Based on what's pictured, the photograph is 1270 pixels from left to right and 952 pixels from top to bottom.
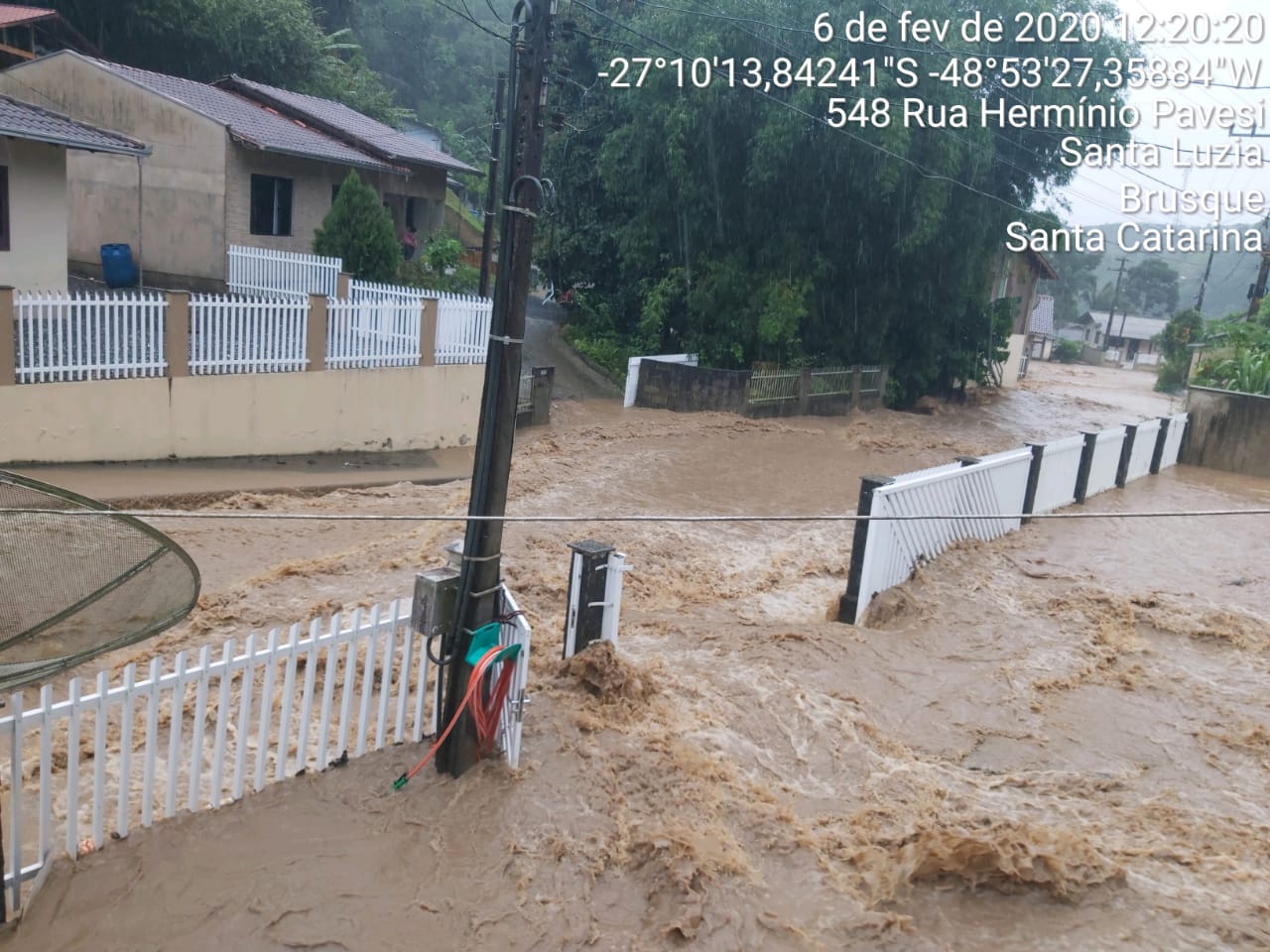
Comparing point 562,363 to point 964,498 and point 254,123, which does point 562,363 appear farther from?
point 964,498

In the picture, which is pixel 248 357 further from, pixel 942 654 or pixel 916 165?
pixel 916 165

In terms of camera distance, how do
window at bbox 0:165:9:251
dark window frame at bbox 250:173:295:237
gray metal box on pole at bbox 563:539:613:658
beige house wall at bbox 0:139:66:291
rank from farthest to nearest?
dark window frame at bbox 250:173:295:237 < beige house wall at bbox 0:139:66:291 < window at bbox 0:165:9:251 < gray metal box on pole at bbox 563:539:613:658

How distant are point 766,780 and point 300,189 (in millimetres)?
19641

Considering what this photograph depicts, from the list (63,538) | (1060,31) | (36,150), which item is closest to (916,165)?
(1060,31)

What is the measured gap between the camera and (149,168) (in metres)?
20.4

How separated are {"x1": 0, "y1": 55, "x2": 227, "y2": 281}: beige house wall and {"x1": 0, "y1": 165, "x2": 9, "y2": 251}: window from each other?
558 cm

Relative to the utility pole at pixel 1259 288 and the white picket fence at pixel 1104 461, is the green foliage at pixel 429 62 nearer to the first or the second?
the utility pole at pixel 1259 288

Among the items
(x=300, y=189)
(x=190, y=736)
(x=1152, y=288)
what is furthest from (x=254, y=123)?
(x=1152, y=288)

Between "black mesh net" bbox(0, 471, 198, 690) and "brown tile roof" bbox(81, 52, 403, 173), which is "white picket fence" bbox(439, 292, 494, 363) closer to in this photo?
"brown tile roof" bbox(81, 52, 403, 173)

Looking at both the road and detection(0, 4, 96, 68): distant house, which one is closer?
the road

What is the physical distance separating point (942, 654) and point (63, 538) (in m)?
6.52

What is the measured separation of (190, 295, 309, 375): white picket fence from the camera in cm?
1282

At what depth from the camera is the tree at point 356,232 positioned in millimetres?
20047

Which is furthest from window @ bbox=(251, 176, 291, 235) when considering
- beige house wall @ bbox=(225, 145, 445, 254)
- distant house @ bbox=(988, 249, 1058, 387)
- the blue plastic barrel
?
distant house @ bbox=(988, 249, 1058, 387)
